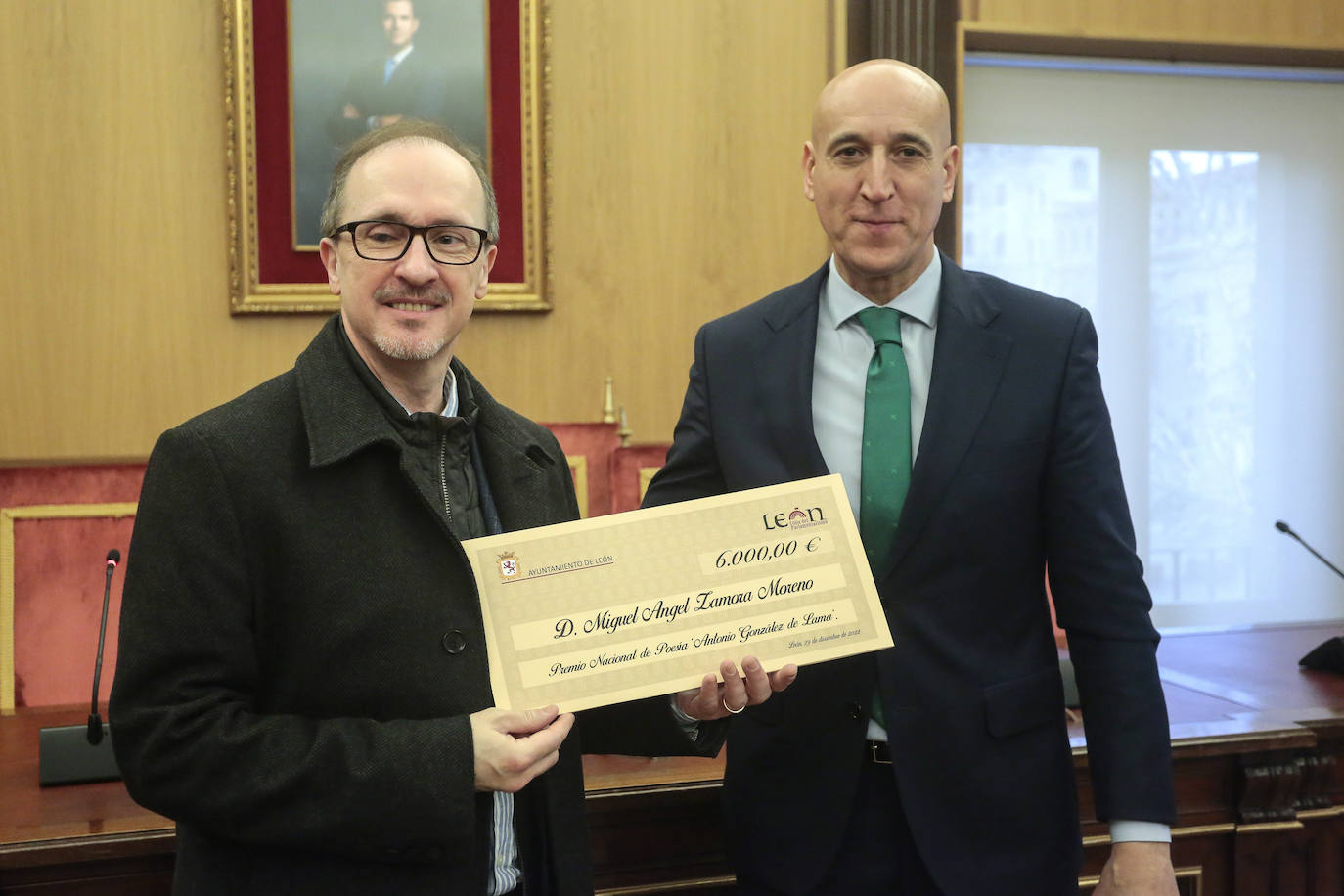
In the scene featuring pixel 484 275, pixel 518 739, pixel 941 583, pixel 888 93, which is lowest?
pixel 518 739

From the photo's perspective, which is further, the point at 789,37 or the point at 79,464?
the point at 789,37

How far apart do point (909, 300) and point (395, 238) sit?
0.66m

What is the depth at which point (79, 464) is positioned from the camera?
265 cm

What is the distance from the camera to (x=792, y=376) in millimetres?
1460

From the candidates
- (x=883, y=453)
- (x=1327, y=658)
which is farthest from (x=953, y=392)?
(x=1327, y=658)

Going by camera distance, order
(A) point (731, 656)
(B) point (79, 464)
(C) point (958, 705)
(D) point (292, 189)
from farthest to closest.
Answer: (D) point (292, 189) < (B) point (79, 464) < (C) point (958, 705) < (A) point (731, 656)

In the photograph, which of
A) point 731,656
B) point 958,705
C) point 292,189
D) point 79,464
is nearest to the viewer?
point 731,656

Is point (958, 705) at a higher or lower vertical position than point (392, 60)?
lower

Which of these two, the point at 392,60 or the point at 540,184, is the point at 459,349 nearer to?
the point at 540,184

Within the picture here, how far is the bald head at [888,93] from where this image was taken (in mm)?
1450

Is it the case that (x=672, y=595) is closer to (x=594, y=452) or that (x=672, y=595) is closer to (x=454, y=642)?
(x=454, y=642)

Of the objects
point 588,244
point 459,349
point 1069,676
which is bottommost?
point 1069,676

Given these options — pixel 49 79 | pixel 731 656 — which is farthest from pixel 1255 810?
pixel 49 79

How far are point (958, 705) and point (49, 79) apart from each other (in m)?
2.58
